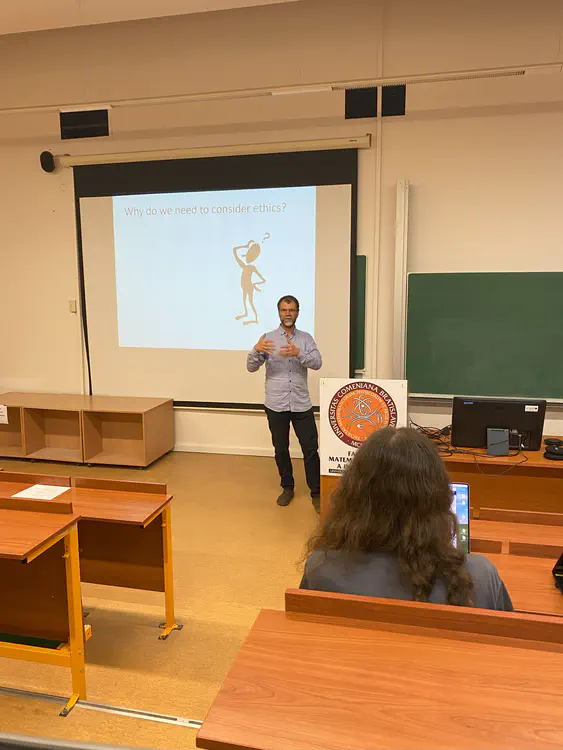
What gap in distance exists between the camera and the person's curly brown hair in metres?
1.27

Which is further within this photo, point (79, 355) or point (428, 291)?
point (79, 355)

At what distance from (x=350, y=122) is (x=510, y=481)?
3.29 metres

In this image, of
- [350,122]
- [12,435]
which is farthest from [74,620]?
[350,122]

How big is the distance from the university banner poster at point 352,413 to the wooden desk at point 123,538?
4.28ft

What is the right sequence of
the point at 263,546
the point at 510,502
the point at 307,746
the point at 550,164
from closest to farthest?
the point at 307,746 < the point at 510,502 < the point at 263,546 < the point at 550,164

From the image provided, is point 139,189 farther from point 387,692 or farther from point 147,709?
point 387,692

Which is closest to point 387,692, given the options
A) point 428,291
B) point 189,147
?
point 428,291

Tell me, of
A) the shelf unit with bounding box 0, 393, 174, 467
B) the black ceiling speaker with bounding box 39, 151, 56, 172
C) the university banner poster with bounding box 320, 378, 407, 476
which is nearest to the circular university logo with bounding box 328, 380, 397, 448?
the university banner poster with bounding box 320, 378, 407, 476

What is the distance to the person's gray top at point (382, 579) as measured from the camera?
1280mm

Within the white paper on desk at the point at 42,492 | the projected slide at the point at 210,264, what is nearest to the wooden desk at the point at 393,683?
the white paper on desk at the point at 42,492

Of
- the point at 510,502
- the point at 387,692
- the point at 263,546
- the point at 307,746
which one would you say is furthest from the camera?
the point at 263,546

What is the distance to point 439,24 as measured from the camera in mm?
4336

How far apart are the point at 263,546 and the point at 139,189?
3573mm

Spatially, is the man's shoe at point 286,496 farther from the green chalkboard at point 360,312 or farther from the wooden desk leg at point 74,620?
the wooden desk leg at point 74,620
